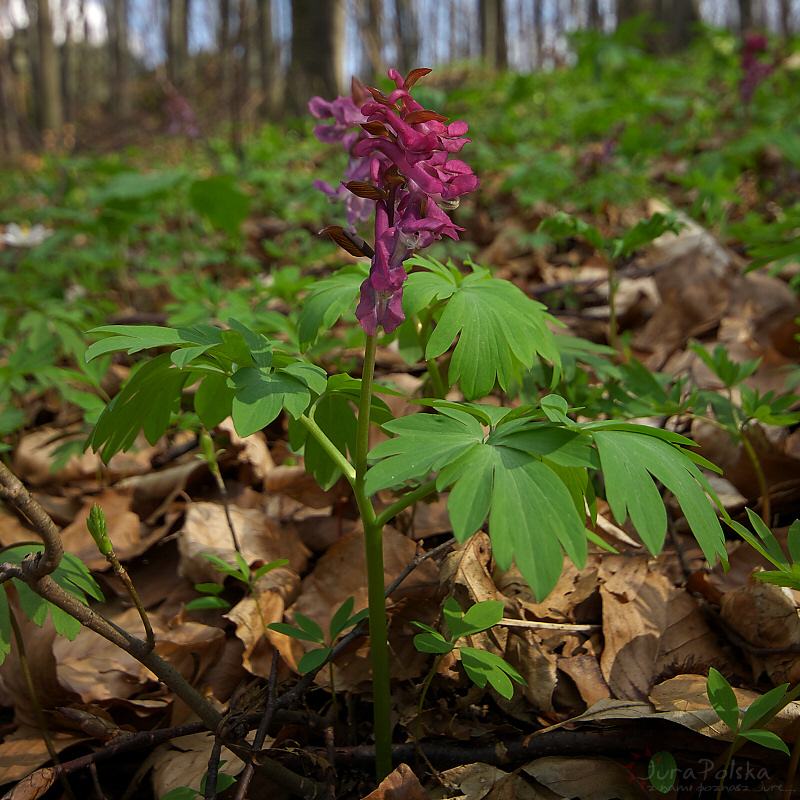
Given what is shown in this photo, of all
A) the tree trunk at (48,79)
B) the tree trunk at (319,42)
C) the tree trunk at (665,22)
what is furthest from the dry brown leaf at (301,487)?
the tree trunk at (48,79)

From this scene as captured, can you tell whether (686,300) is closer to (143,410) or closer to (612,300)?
(612,300)

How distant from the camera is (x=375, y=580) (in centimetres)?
117

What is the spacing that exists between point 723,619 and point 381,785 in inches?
37.0

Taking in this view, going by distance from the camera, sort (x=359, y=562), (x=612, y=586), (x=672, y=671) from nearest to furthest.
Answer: (x=672, y=671) → (x=612, y=586) → (x=359, y=562)

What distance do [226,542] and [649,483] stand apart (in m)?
1.49

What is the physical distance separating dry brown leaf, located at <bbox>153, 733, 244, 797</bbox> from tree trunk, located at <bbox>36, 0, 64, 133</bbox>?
16067mm

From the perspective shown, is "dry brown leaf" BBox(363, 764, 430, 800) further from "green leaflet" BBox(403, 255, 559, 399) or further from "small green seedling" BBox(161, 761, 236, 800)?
"green leaflet" BBox(403, 255, 559, 399)

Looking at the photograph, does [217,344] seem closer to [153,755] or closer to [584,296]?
[153,755]

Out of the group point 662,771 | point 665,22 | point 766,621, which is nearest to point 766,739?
point 662,771

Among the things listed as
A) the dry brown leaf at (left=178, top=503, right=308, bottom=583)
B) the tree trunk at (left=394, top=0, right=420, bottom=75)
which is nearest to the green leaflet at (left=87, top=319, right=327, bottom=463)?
the dry brown leaf at (left=178, top=503, right=308, bottom=583)

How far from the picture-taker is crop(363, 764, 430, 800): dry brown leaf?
3.83ft

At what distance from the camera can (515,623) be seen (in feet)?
4.98

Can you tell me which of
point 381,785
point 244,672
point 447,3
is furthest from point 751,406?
point 447,3

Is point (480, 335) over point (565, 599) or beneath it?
over
